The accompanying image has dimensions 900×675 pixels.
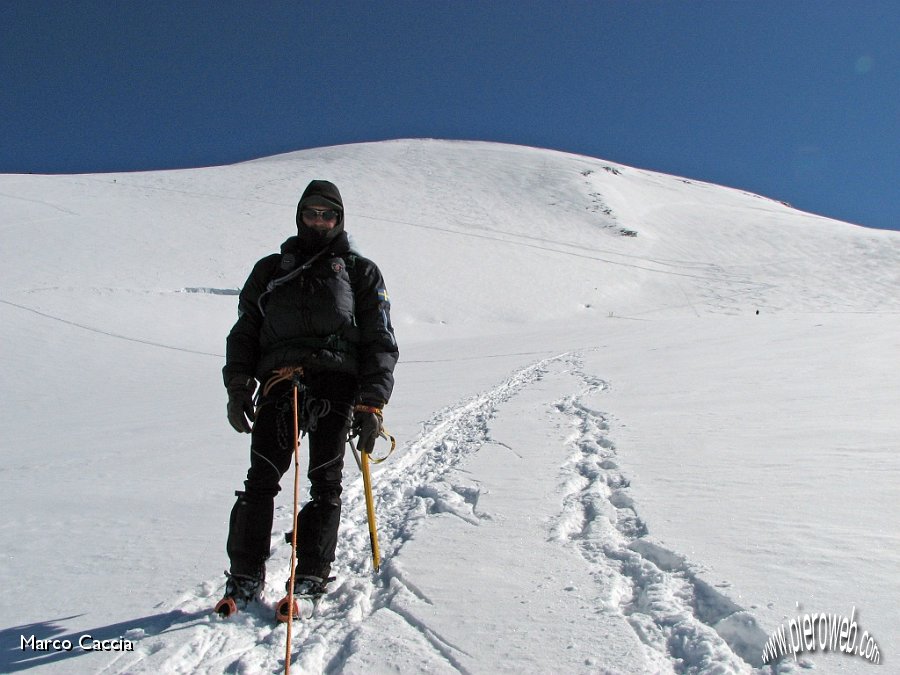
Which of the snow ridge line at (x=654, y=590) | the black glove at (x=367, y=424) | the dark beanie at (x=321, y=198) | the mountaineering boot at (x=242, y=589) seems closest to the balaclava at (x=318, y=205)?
the dark beanie at (x=321, y=198)

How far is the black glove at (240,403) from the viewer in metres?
2.49

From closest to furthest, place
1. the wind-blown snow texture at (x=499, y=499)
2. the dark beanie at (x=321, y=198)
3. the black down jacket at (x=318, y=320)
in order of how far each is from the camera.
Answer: the wind-blown snow texture at (x=499, y=499)
the black down jacket at (x=318, y=320)
the dark beanie at (x=321, y=198)

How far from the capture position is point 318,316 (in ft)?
8.23

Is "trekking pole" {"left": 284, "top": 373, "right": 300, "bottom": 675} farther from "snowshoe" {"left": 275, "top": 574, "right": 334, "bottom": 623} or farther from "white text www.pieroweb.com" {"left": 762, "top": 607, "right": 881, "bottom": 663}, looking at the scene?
"white text www.pieroweb.com" {"left": 762, "top": 607, "right": 881, "bottom": 663}

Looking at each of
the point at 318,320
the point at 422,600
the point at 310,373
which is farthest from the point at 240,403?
the point at 422,600

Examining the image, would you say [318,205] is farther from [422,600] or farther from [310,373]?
[422,600]

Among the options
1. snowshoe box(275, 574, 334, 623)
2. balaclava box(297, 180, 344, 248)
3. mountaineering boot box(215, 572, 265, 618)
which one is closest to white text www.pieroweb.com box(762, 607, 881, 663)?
snowshoe box(275, 574, 334, 623)

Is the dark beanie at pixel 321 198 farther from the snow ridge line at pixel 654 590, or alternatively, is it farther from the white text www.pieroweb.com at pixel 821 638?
the white text www.pieroweb.com at pixel 821 638

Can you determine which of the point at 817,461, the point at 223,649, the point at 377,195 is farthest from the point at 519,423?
the point at 377,195

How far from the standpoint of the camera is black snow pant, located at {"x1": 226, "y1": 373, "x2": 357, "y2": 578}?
238 cm

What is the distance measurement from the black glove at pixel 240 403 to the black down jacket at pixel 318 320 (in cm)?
4

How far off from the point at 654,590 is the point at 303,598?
1.37m

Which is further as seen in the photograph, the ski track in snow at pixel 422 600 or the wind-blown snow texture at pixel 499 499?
the wind-blown snow texture at pixel 499 499

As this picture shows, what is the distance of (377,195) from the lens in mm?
36844
